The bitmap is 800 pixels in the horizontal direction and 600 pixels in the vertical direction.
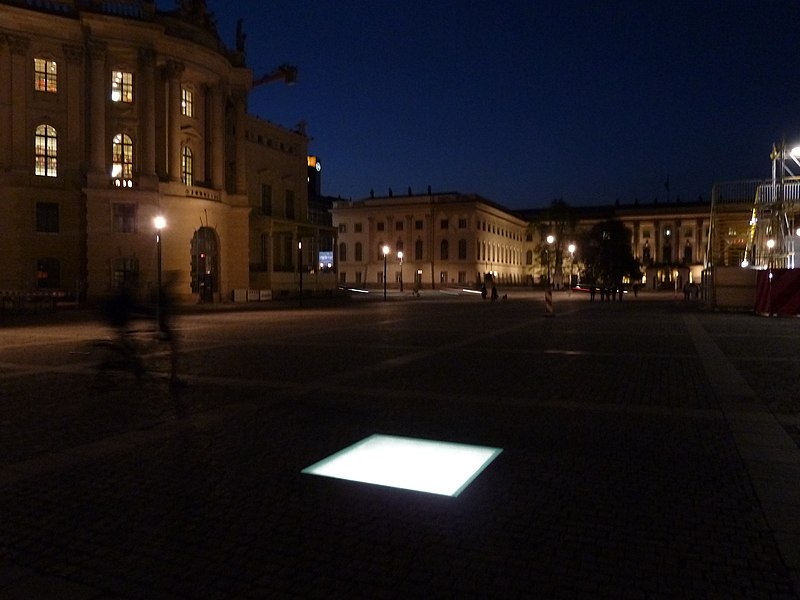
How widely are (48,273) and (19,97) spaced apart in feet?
32.7

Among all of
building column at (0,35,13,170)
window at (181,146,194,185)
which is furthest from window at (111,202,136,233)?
building column at (0,35,13,170)

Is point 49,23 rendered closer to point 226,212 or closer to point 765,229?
point 226,212

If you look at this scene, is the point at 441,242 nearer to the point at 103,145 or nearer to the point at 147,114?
the point at 147,114

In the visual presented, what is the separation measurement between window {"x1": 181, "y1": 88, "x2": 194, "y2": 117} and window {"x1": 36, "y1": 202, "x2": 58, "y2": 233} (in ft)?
33.6

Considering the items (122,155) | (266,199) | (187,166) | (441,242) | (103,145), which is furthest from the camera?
(441,242)

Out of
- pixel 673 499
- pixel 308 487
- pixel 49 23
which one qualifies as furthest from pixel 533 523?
pixel 49 23

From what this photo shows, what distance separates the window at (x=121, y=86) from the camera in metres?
42.2

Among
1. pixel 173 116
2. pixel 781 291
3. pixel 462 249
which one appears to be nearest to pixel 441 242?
pixel 462 249

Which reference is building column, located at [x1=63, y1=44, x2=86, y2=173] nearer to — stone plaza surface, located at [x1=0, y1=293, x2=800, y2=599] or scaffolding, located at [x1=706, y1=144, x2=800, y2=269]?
stone plaza surface, located at [x1=0, y1=293, x2=800, y2=599]

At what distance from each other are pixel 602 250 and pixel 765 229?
192 ft

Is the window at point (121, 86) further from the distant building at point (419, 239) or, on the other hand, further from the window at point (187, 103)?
the distant building at point (419, 239)

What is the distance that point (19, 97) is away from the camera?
3959 centimetres

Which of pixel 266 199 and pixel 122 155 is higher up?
pixel 122 155

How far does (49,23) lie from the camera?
1570 inches
